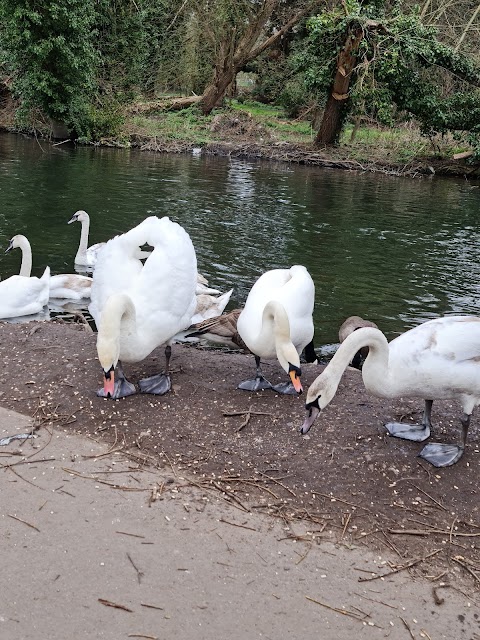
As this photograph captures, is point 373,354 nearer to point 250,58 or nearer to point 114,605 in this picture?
point 114,605

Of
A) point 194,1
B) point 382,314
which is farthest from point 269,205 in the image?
point 194,1

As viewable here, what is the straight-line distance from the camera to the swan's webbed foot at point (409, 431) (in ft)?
14.7

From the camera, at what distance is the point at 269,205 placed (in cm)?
1606

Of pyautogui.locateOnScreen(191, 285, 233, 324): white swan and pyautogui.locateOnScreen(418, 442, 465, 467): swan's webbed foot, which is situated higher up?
pyautogui.locateOnScreen(418, 442, 465, 467): swan's webbed foot

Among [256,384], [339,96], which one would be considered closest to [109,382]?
[256,384]

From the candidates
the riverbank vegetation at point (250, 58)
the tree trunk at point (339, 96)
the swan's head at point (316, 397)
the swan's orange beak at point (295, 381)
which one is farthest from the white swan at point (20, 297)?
the tree trunk at point (339, 96)

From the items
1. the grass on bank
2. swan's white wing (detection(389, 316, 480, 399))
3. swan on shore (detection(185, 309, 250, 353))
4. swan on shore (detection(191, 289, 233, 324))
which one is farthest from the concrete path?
the grass on bank

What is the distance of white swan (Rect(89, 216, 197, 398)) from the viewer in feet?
14.8

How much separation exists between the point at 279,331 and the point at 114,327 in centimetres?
115

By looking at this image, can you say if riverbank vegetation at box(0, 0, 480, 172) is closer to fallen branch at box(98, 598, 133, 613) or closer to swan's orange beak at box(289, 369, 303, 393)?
swan's orange beak at box(289, 369, 303, 393)

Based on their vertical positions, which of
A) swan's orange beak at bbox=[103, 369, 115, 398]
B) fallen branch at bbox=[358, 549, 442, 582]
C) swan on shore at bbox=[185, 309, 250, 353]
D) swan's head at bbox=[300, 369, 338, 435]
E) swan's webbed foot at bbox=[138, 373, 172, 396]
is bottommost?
swan on shore at bbox=[185, 309, 250, 353]

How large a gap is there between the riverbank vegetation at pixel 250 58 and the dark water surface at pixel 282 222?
3688mm

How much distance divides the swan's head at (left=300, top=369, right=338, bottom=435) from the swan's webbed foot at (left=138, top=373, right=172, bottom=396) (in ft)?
5.13

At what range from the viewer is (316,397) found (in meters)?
3.77
